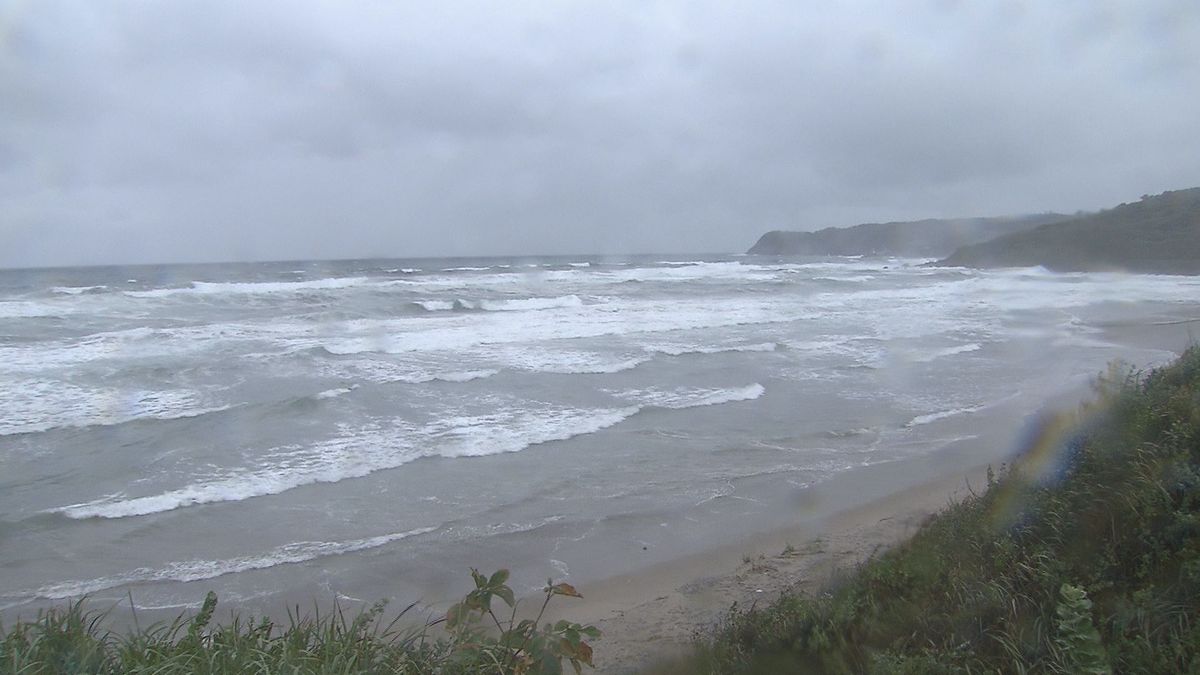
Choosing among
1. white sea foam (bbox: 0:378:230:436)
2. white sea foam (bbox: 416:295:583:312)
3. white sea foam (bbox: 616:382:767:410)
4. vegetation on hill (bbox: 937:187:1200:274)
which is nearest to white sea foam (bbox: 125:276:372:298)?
white sea foam (bbox: 416:295:583:312)

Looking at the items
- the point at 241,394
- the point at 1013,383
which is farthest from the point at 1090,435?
the point at 241,394

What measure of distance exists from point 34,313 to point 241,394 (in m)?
20.4

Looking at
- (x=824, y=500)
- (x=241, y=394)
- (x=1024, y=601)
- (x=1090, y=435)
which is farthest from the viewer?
(x=241, y=394)

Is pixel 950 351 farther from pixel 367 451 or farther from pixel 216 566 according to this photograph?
pixel 216 566

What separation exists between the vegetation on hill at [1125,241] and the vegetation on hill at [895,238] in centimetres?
846

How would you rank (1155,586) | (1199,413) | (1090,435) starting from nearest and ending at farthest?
(1155,586), (1199,413), (1090,435)

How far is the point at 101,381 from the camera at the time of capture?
620 inches

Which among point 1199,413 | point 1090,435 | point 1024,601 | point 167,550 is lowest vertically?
point 167,550

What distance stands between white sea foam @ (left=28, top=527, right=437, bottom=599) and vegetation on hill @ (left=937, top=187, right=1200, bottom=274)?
4990 cm

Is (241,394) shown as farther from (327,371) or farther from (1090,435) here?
(1090,435)

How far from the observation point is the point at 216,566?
7.13 meters

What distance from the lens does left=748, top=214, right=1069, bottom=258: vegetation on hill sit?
74.4 metres

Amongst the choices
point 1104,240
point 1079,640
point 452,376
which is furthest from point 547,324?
point 1104,240

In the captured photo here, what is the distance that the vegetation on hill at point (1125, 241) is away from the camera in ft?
150
